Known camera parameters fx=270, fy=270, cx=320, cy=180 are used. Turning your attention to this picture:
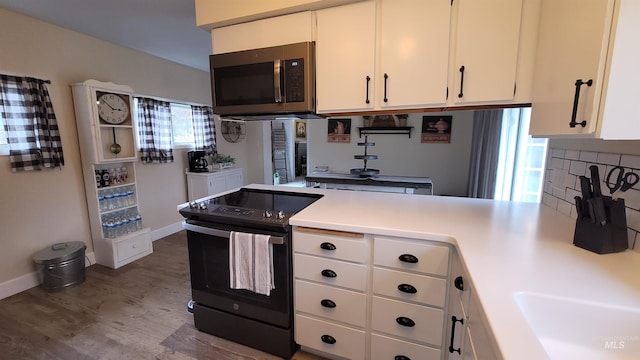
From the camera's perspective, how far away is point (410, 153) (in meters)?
4.26

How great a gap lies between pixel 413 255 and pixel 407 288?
176mm

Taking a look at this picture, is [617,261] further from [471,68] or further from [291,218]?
[291,218]

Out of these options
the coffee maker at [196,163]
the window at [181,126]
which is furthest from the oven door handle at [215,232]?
the window at [181,126]

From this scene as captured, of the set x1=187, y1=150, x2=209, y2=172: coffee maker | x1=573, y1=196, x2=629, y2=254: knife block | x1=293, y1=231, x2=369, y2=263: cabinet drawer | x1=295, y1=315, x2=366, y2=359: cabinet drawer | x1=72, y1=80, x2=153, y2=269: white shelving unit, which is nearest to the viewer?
x1=573, y1=196, x2=629, y2=254: knife block

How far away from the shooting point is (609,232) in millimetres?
1037

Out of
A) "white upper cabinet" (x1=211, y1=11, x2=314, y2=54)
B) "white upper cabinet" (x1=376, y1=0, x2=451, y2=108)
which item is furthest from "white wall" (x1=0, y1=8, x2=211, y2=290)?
"white upper cabinet" (x1=376, y1=0, x2=451, y2=108)

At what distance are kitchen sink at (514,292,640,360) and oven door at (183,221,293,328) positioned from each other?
1.08 m

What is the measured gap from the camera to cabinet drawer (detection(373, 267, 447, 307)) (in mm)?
1261

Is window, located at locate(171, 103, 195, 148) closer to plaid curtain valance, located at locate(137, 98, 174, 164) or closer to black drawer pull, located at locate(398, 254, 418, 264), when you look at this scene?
plaid curtain valance, located at locate(137, 98, 174, 164)

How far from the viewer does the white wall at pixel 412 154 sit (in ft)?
13.1

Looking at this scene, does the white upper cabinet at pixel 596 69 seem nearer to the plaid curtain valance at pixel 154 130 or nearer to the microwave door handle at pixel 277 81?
the microwave door handle at pixel 277 81

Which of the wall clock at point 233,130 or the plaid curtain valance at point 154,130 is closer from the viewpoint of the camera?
the plaid curtain valance at point 154,130

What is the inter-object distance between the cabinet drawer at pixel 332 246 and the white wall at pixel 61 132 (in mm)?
2646

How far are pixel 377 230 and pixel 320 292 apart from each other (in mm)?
506
